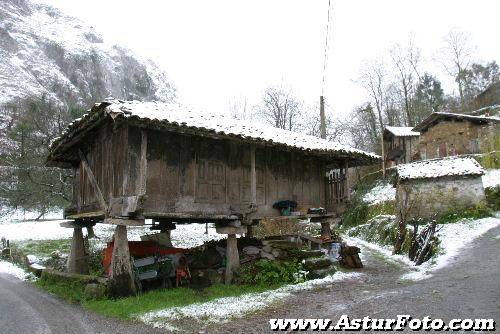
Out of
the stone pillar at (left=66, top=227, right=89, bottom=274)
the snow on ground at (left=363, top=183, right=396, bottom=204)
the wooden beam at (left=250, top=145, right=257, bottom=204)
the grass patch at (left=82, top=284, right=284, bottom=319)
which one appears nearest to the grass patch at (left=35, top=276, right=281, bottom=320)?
the grass patch at (left=82, top=284, right=284, bottom=319)

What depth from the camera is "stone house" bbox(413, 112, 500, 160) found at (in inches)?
1074

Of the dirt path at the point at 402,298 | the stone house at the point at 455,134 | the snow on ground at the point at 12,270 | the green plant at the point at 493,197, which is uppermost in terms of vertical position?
the stone house at the point at 455,134

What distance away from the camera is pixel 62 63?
238ft

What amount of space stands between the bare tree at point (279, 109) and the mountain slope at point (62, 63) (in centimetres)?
2728

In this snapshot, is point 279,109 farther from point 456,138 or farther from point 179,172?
point 179,172

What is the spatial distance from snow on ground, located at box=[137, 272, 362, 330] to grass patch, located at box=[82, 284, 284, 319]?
11.6 inches

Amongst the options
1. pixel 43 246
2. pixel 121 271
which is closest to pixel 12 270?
pixel 43 246

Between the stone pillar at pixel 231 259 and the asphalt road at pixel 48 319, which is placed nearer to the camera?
the asphalt road at pixel 48 319

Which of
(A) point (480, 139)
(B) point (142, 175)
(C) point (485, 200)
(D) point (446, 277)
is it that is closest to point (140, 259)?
(B) point (142, 175)

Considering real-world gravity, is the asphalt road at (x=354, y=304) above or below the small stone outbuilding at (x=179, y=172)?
below

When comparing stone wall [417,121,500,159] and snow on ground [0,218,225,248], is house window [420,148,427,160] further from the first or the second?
snow on ground [0,218,225,248]

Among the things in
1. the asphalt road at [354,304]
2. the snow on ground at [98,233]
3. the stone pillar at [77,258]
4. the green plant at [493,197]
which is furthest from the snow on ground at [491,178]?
the stone pillar at [77,258]

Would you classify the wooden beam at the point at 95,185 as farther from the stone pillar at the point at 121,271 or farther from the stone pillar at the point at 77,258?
the stone pillar at the point at 77,258

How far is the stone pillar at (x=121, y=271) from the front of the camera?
884 centimetres
